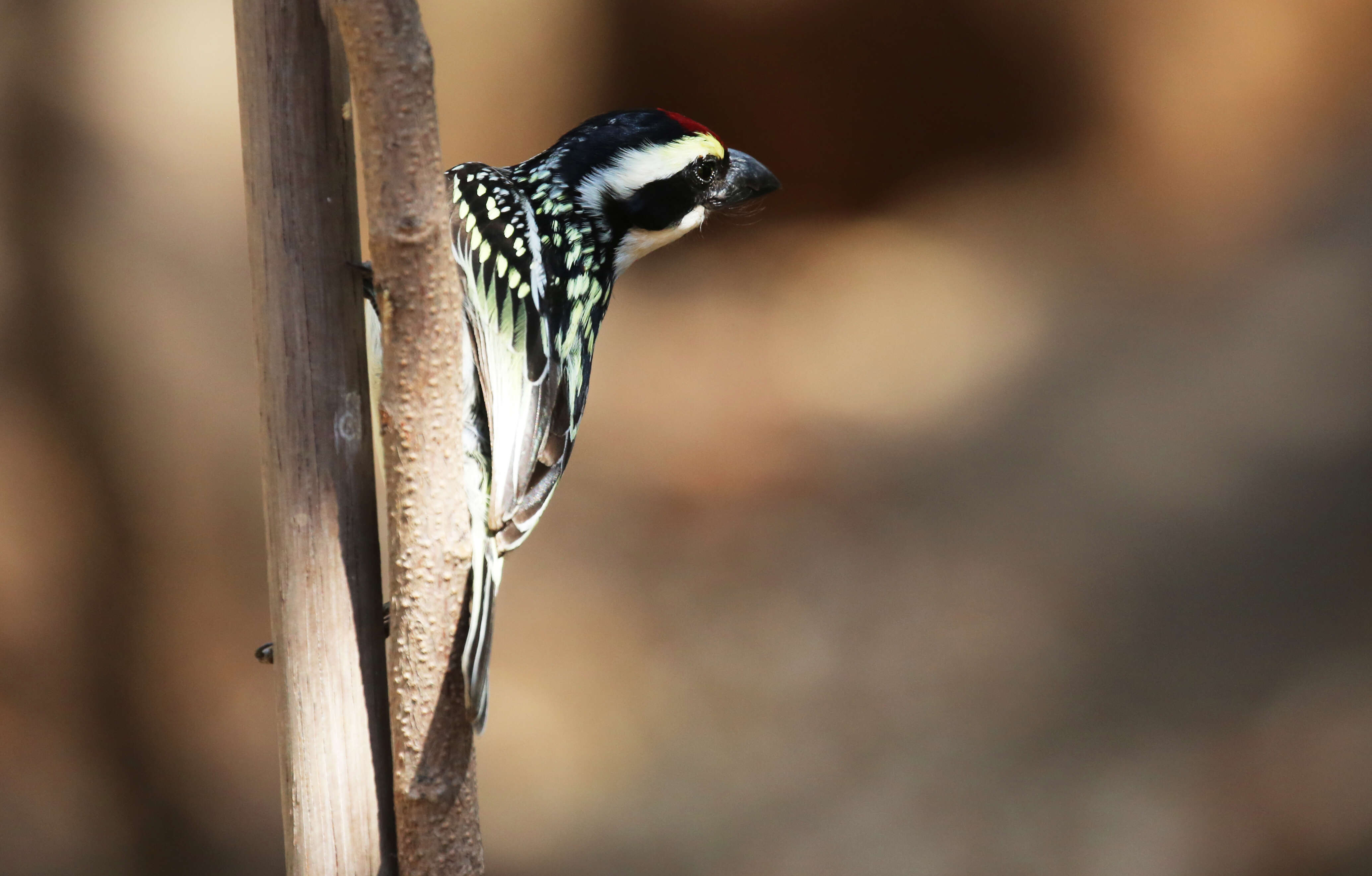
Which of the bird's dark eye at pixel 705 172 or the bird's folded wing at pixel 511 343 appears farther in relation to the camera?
the bird's dark eye at pixel 705 172

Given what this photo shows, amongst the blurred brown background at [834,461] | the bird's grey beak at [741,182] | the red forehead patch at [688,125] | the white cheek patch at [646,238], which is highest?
A: the red forehead patch at [688,125]

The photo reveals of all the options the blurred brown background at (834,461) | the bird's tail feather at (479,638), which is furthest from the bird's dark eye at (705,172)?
the blurred brown background at (834,461)

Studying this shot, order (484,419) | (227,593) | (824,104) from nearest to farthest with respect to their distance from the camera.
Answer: (484,419) → (227,593) → (824,104)

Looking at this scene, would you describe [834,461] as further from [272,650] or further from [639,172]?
[272,650]

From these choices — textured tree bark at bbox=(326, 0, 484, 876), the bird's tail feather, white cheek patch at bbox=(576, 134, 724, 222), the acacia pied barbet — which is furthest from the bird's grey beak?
the bird's tail feather

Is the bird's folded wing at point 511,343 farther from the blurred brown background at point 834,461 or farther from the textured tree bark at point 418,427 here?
the blurred brown background at point 834,461

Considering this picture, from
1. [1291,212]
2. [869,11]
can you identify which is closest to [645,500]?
[869,11]

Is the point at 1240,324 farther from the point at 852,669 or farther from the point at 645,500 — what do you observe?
the point at 645,500
